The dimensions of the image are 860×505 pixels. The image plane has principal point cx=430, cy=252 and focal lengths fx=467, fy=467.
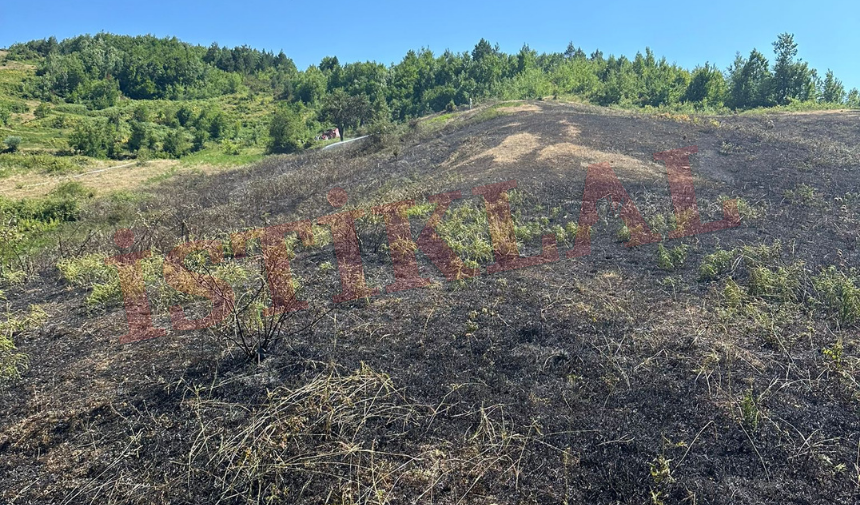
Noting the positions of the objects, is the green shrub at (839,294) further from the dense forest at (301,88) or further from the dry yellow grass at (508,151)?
the dense forest at (301,88)

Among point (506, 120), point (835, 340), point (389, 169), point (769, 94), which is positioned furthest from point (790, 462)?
point (769, 94)

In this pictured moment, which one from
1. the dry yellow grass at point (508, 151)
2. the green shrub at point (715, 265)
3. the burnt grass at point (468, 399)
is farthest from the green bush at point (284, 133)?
the green shrub at point (715, 265)

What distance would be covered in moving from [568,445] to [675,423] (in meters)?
0.78

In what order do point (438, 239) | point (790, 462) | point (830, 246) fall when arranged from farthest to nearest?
point (438, 239) < point (830, 246) < point (790, 462)

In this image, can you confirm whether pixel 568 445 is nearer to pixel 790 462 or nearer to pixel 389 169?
pixel 790 462

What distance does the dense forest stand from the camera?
28.3 metres

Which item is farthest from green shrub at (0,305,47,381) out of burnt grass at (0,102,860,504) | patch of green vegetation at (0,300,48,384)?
burnt grass at (0,102,860,504)

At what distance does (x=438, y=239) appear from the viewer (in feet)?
23.3
